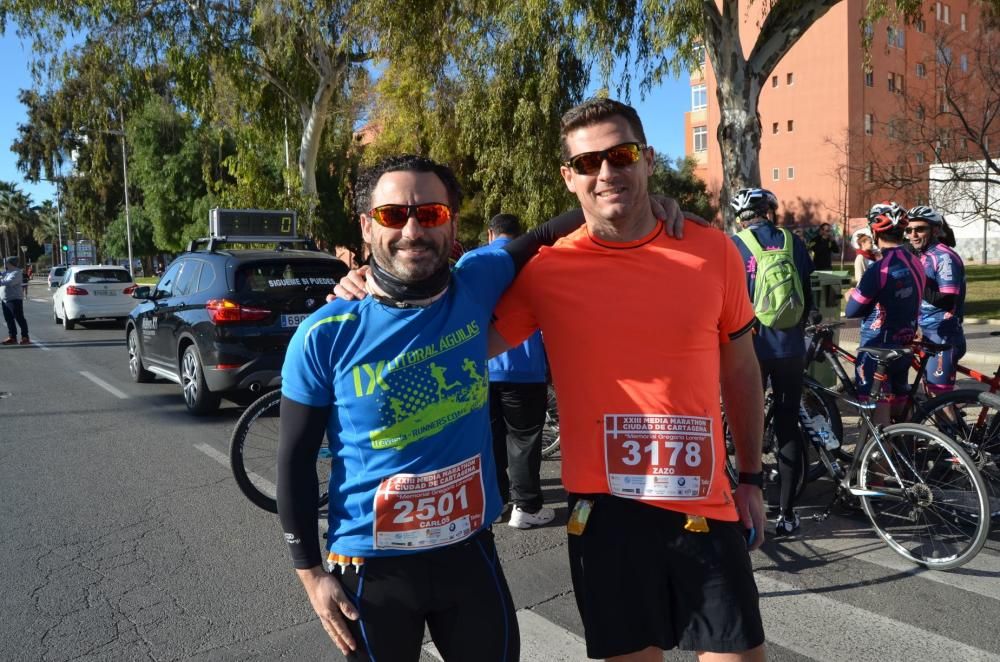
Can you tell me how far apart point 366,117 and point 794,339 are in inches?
1146

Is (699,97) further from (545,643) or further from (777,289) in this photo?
(545,643)

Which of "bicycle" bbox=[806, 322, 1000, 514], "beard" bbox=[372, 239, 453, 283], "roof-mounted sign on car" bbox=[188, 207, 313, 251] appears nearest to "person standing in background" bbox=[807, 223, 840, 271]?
"roof-mounted sign on car" bbox=[188, 207, 313, 251]

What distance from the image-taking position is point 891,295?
5.58 metres

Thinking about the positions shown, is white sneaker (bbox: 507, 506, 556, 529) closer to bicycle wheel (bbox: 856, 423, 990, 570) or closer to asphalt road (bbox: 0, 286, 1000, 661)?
asphalt road (bbox: 0, 286, 1000, 661)

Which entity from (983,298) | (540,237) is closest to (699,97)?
(983,298)

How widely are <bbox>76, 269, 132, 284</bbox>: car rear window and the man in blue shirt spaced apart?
721 inches

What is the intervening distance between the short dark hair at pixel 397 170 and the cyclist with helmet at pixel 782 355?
2761 millimetres

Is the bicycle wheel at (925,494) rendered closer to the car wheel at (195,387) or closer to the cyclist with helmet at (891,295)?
the cyclist with helmet at (891,295)

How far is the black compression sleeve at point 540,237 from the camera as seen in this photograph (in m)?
2.60

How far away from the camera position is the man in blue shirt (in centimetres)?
500

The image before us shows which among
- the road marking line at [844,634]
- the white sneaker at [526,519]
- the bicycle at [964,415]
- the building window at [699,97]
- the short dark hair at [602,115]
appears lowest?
the road marking line at [844,634]

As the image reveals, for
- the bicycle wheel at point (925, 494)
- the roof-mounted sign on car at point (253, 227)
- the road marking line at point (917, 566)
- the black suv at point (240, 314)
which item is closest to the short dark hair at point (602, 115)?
the bicycle wheel at point (925, 494)

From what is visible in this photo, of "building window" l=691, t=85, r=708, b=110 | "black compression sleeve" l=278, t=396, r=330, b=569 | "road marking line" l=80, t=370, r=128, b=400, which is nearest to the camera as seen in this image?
"black compression sleeve" l=278, t=396, r=330, b=569

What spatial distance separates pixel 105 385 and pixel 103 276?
11.3 metres
